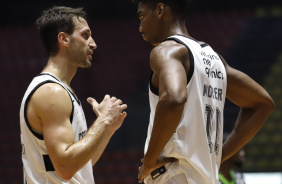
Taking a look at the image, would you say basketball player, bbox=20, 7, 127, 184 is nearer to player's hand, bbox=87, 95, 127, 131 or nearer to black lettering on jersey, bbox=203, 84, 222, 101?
player's hand, bbox=87, 95, 127, 131

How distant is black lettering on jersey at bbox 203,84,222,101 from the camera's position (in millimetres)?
2869

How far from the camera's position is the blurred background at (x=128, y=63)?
36.8ft

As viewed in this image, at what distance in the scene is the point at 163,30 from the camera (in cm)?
298

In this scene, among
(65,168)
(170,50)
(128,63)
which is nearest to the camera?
(170,50)

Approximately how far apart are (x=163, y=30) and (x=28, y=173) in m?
1.17

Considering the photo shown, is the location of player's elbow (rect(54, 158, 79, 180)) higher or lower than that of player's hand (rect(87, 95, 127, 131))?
lower

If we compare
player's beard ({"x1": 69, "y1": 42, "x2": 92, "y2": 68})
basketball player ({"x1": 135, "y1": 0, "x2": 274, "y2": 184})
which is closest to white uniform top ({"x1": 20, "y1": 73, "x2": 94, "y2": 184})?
player's beard ({"x1": 69, "y1": 42, "x2": 92, "y2": 68})

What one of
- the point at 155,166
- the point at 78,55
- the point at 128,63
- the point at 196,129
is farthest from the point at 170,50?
the point at 128,63

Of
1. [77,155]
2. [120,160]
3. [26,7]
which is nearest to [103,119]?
[77,155]

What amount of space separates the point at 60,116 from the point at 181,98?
80 cm

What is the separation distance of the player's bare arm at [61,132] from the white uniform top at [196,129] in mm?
401

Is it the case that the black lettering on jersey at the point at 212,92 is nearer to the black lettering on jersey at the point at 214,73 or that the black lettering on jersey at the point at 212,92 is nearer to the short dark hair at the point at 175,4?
the black lettering on jersey at the point at 214,73

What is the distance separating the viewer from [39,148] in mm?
3068

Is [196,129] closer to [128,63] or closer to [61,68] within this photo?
[61,68]
